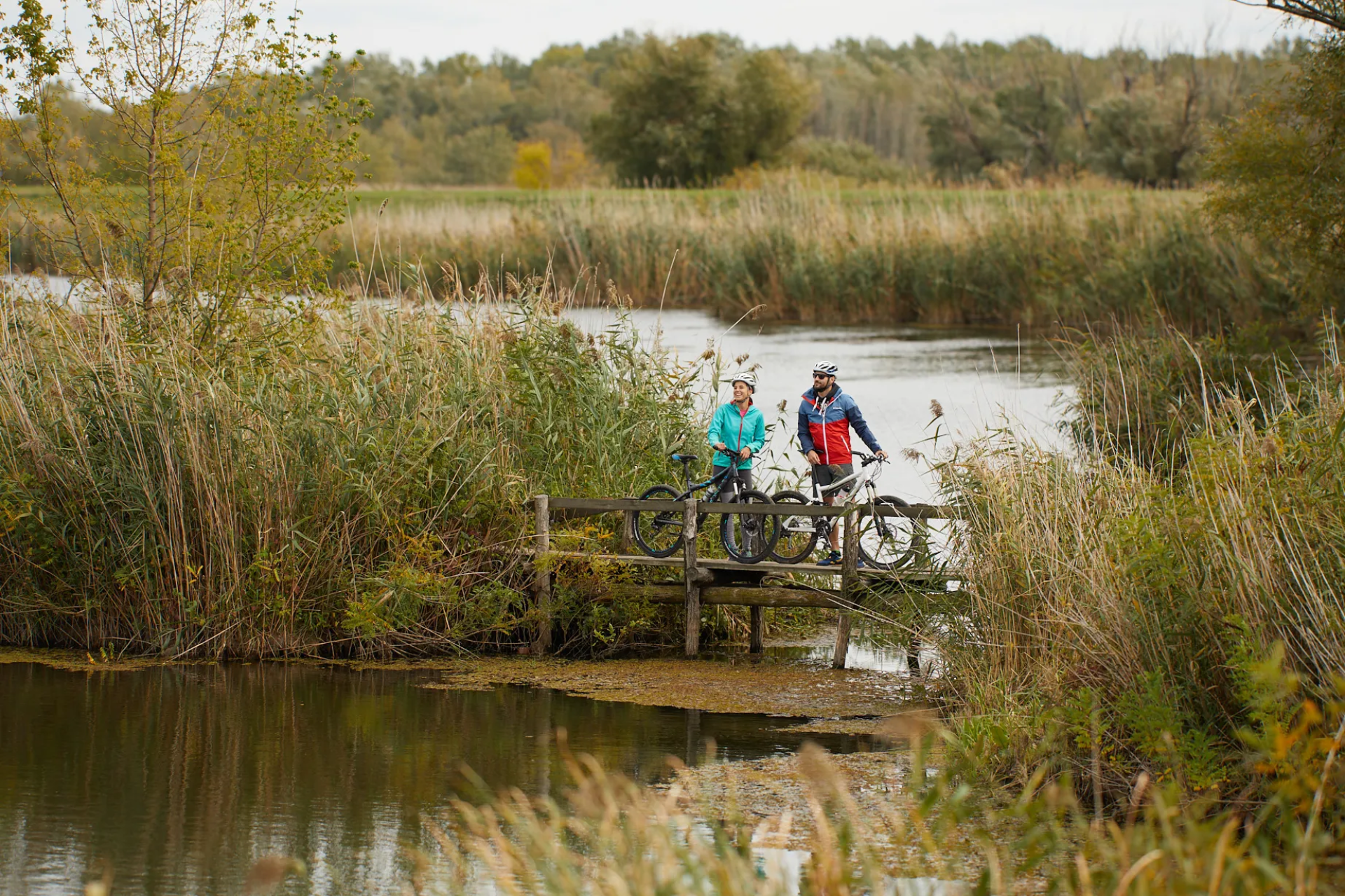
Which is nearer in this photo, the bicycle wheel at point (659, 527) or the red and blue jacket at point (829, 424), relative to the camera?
the bicycle wheel at point (659, 527)

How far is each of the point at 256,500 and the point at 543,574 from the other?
1906mm

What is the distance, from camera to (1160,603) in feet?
23.0

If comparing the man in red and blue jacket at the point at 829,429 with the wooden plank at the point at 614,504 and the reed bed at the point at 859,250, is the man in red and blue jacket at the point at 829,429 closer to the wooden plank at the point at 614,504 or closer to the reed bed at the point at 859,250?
the wooden plank at the point at 614,504

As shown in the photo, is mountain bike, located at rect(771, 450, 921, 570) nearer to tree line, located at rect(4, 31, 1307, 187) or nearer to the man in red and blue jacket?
the man in red and blue jacket

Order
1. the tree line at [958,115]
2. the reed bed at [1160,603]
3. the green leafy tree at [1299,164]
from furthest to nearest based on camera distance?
the tree line at [958,115]
the green leafy tree at [1299,164]
the reed bed at [1160,603]

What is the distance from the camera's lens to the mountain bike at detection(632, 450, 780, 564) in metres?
10.2

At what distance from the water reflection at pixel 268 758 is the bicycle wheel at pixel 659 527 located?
1459 mm

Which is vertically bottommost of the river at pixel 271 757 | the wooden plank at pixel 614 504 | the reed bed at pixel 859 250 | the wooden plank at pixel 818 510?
the river at pixel 271 757

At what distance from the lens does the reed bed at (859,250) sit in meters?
26.3

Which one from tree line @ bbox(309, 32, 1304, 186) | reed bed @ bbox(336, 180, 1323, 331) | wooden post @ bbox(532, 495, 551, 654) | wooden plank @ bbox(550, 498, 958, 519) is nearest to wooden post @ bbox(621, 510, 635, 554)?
wooden plank @ bbox(550, 498, 958, 519)

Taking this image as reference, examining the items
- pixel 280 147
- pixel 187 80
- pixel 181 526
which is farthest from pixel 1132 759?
pixel 187 80

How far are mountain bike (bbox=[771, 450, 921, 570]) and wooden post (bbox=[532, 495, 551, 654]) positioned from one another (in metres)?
1.48

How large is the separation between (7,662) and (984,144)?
5618cm

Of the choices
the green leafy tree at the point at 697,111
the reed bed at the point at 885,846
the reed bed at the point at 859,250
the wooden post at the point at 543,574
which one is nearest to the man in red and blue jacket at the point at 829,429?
the wooden post at the point at 543,574
